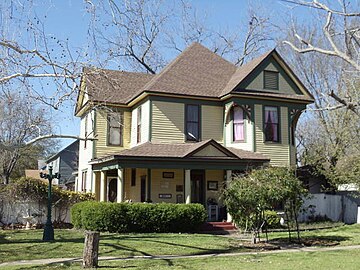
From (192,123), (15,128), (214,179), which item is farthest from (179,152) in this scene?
(15,128)

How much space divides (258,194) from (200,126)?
8.99 metres

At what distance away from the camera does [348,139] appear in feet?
90.5

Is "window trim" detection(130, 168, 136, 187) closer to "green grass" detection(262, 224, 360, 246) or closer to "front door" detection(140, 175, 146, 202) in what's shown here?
"front door" detection(140, 175, 146, 202)

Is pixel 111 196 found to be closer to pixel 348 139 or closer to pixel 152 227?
pixel 152 227

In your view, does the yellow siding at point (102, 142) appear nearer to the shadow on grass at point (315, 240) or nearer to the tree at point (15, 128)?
the tree at point (15, 128)

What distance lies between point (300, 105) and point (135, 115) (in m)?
9.15

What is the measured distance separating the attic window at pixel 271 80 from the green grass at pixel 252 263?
12.7 m

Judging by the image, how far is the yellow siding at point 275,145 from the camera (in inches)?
929

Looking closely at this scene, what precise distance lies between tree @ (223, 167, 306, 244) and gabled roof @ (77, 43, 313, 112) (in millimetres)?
7918

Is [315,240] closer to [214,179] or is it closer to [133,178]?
[214,179]

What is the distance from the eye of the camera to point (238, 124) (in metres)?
23.9

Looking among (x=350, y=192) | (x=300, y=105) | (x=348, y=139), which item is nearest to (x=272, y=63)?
(x=300, y=105)

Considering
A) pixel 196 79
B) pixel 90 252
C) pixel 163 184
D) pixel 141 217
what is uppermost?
pixel 196 79

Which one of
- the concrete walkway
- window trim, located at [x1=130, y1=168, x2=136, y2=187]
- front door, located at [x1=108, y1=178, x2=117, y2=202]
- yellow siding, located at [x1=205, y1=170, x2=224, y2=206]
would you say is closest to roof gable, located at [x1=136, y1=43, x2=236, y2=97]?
yellow siding, located at [x1=205, y1=170, x2=224, y2=206]
